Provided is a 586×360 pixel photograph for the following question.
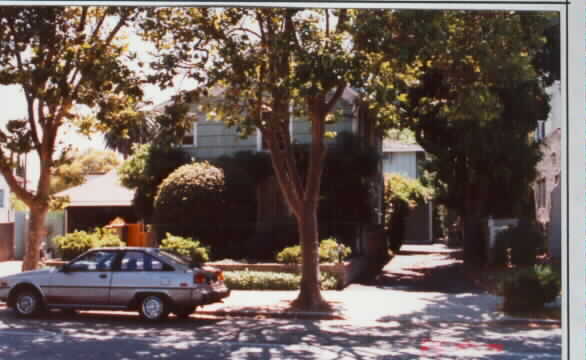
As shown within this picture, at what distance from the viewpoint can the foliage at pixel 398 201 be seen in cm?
1653

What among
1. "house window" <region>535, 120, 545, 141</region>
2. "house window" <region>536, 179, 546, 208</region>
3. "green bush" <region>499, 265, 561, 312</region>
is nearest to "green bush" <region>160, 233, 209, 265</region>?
"green bush" <region>499, 265, 561, 312</region>

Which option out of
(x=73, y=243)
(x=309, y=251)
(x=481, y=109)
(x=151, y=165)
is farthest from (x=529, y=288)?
(x=151, y=165)

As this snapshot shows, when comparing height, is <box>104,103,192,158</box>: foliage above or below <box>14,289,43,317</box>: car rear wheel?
above

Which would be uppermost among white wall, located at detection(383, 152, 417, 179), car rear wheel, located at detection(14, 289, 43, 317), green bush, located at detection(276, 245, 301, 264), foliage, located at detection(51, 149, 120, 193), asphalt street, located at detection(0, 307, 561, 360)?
white wall, located at detection(383, 152, 417, 179)

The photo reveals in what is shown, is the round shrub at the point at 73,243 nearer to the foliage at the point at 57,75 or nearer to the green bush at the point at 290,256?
the foliage at the point at 57,75

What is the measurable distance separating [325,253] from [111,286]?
4.17m

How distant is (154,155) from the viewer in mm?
13617

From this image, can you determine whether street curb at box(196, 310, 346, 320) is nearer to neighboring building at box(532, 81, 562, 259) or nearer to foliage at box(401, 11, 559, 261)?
neighboring building at box(532, 81, 562, 259)

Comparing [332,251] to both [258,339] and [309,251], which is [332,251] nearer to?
[309,251]

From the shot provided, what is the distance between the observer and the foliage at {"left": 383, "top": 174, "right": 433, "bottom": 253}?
54.2 feet

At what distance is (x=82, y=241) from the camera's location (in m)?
9.76

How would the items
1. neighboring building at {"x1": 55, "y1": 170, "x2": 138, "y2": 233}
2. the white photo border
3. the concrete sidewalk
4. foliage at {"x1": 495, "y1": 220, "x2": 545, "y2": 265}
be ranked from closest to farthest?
the white photo border
the concrete sidewalk
foliage at {"x1": 495, "y1": 220, "x2": 545, "y2": 265}
neighboring building at {"x1": 55, "y1": 170, "x2": 138, "y2": 233}

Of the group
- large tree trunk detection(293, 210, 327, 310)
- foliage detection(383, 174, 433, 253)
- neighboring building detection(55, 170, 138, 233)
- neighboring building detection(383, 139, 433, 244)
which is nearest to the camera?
large tree trunk detection(293, 210, 327, 310)

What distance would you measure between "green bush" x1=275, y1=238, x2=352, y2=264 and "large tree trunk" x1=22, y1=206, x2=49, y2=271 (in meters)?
3.91
